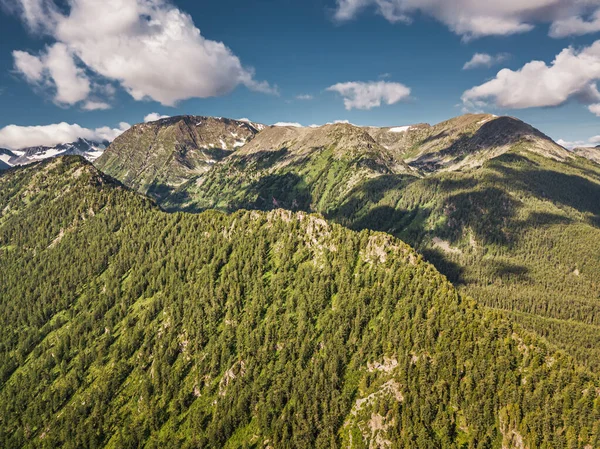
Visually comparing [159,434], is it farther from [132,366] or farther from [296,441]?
[296,441]

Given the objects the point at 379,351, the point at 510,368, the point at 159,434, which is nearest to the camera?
the point at 510,368

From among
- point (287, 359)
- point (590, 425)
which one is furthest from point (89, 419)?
point (590, 425)

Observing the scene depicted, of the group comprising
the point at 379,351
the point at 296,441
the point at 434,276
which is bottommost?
the point at 296,441

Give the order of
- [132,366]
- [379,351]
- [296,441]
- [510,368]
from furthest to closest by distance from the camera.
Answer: [132,366]
[379,351]
[296,441]
[510,368]

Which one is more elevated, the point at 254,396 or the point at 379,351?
the point at 379,351

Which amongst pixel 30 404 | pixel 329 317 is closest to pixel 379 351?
pixel 329 317

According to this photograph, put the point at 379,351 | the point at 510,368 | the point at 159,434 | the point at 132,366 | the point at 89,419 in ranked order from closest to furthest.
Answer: the point at 510,368
the point at 379,351
the point at 159,434
the point at 89,419
the point at 132,366

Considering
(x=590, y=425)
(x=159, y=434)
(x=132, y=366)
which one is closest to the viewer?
(x=590, y=425)

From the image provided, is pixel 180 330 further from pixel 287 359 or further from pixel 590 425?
pixel 590 425

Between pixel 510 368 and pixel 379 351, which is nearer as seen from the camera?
pixel 510 368
